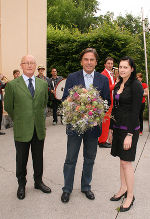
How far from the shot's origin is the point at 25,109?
3301mm

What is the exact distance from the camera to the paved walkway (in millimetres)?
3080

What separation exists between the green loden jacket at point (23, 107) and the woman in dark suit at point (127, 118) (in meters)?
1.02

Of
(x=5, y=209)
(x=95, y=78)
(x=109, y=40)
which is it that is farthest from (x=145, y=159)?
(x=109, y=40)

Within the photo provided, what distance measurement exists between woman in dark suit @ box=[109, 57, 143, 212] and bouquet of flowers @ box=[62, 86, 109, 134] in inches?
11.8

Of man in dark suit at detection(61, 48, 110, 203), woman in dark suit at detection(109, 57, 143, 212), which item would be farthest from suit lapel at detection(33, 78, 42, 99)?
woman in dark suit at detection(109, 57, 143, 212)

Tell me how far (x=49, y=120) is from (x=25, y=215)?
22.5ft

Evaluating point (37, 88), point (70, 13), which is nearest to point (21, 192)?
point (37, 88)

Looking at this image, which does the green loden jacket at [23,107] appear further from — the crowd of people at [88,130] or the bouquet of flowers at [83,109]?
the bouquet of flowers at [83,109]

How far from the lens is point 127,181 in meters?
3.19

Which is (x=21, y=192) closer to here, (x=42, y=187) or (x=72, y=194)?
(x=42, y=187)

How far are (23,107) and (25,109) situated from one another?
4 cm

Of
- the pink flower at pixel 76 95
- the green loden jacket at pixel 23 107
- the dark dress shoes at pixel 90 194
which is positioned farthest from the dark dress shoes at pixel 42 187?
the pink flower at pixel 76 95

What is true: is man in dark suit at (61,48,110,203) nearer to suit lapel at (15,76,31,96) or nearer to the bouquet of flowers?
the bouquet of flowers

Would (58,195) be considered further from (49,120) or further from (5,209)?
(49,120)
